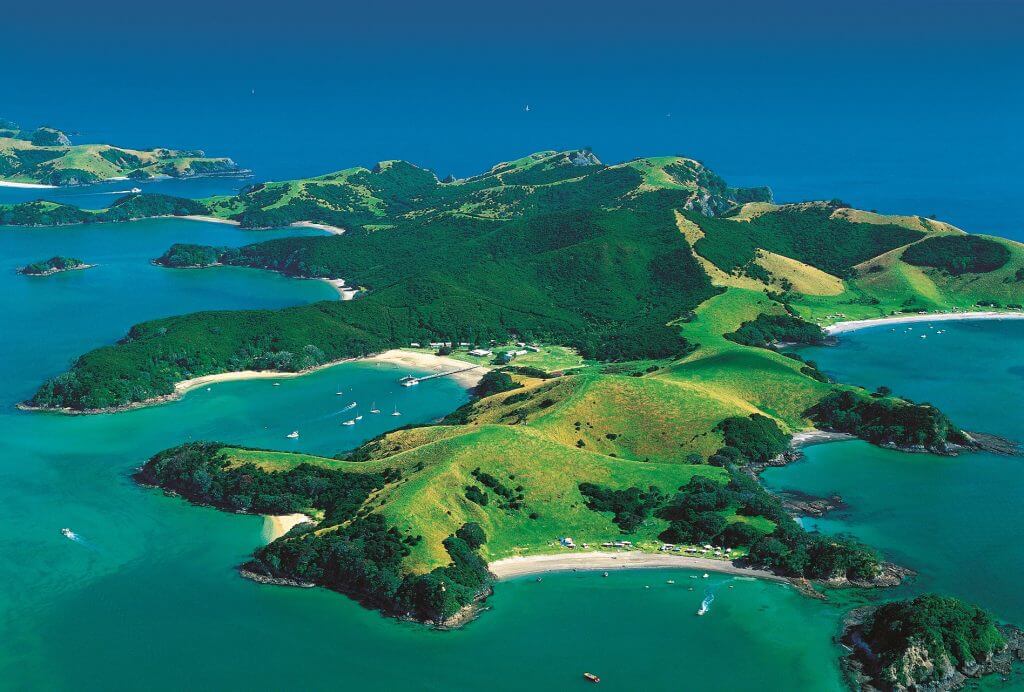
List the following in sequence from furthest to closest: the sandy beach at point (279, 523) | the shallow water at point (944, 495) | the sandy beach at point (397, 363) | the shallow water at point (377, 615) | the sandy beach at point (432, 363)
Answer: the sandy beach at point (432, 363) < the sandy beach at point (397, 363) < the sandy beach at point (279, 523) < the shallow water at point (944, 495) < the shallow water at point (377, 615)

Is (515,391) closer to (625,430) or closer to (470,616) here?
(625,430)

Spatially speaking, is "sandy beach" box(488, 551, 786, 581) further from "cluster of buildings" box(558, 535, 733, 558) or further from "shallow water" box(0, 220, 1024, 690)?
"shallow water" box(0, 220, 1024, 690)

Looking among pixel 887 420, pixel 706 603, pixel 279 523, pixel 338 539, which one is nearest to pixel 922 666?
pixel 706 603

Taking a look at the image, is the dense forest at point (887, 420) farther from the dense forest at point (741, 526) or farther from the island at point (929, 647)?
the island at point (929, 647)

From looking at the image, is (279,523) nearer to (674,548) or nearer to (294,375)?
(674,548)

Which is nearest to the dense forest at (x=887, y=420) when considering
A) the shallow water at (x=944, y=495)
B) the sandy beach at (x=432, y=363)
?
the shallow water at (x=944, y=495)
